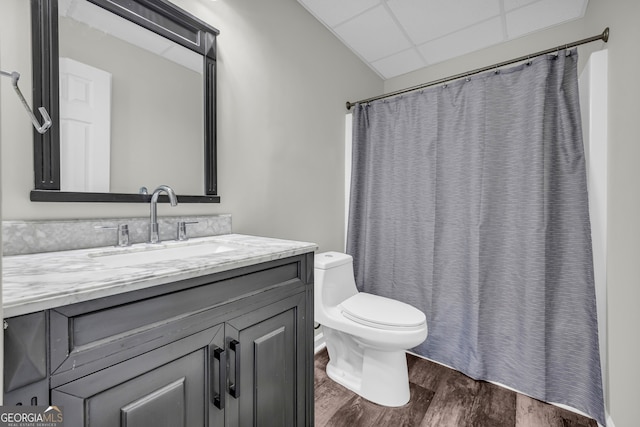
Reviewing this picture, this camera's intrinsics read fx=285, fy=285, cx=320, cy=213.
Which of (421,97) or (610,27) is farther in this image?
(421,97)

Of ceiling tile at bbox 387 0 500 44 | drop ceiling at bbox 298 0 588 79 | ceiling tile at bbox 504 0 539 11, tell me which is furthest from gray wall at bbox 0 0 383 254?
ceiling tile at bbox 504 0 539 11

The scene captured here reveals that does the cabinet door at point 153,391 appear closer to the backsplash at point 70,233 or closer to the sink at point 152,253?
the sink at point 152,253

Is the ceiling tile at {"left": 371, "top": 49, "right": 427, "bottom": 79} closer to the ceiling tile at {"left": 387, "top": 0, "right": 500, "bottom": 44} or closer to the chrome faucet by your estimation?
the ceiling tile at {"left": 387, "top": 0, "right": 500, "bottom": 44}

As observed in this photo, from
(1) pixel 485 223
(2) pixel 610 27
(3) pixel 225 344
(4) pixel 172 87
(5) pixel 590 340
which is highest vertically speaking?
(2) pixel 610 27

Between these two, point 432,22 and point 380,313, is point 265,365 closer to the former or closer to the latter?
point 380,313

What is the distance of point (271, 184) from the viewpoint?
170 centimetres

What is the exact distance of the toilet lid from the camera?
58.0 inches

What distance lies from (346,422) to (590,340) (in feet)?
4.27

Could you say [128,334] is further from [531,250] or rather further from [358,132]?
[358,132]

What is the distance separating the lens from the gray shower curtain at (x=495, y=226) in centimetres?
150

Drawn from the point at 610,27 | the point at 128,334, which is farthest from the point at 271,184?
the point at 610,27

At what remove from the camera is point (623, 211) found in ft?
3.99

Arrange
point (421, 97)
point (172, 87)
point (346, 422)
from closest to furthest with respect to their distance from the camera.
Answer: point (172, 87), point (346, 422), point (421, 97)

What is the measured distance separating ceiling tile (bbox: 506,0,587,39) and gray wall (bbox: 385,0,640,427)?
320 millimetres
